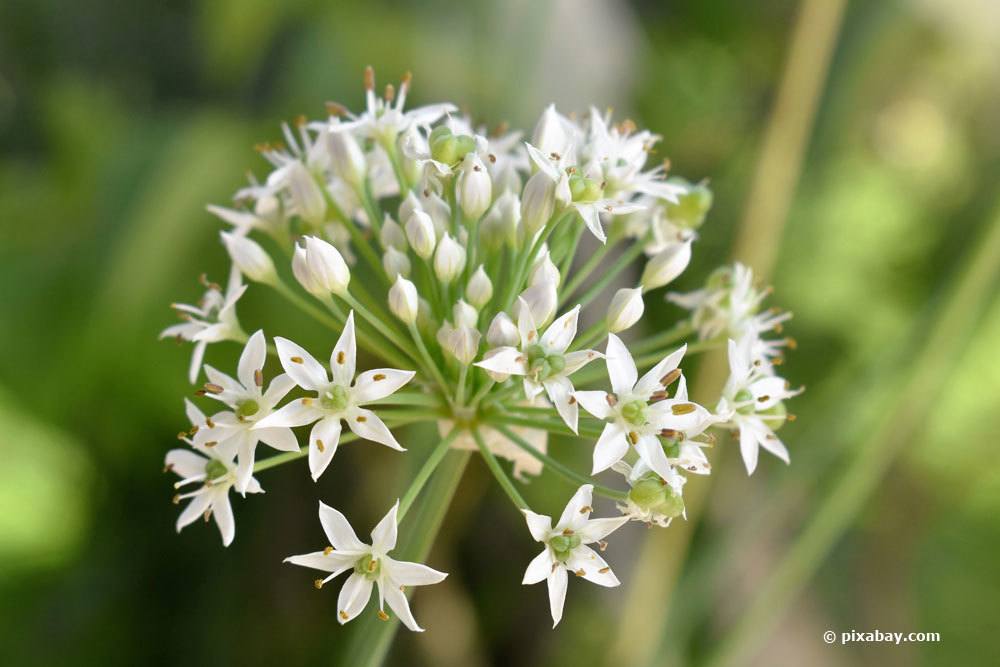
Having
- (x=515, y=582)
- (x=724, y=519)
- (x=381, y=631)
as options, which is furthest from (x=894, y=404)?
(x=515, y=582)

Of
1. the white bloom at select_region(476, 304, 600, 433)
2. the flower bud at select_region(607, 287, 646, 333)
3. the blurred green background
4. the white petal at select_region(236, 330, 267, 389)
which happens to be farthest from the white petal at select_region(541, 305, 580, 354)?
the blurred green background

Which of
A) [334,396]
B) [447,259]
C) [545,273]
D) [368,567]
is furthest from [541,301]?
[368,567]

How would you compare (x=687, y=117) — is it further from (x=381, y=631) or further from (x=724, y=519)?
(x=381, y=631)

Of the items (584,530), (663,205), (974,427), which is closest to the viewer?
(584,530)

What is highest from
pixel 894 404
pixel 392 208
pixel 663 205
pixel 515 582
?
pixel 663 205

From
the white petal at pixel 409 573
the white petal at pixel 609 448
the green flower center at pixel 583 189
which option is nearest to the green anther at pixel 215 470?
the white petal at pixel 409 573

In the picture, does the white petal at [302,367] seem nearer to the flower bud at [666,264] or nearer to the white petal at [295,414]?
the white petal at [295,414]

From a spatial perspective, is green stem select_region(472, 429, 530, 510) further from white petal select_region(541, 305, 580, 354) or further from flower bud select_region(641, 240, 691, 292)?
flower bud select_region(641, 240, 691, 292)
